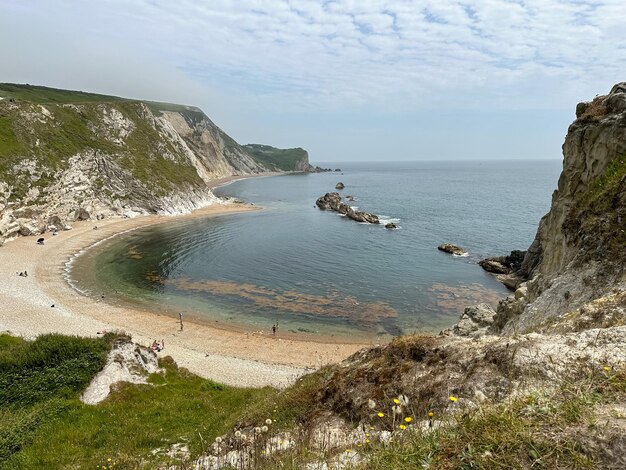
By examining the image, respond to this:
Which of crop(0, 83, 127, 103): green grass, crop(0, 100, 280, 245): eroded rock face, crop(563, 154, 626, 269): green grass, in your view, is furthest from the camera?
crop(0, 83, 127, 103): green grass

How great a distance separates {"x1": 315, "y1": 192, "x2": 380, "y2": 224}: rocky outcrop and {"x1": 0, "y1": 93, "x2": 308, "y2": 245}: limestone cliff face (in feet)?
116

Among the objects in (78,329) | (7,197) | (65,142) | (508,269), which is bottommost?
(78,329)

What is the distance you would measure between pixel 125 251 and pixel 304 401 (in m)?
59.3

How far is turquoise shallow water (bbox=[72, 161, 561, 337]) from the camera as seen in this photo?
40.5 metres

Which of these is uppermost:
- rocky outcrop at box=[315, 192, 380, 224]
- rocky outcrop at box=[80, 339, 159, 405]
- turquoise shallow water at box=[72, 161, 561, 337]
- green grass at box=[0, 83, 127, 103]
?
green grass at box=[0, 83, 127, 103]

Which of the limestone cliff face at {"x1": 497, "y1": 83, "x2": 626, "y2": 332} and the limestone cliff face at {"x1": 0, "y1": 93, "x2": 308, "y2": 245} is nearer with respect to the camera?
the limestone cliff face at {"x1": 497, "y1": 83, "x2": 626, "y2": 332}

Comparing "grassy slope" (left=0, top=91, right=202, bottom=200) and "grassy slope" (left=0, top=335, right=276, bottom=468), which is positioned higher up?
"grassy slope" (left=0, top=91, right=202, bottom=200)

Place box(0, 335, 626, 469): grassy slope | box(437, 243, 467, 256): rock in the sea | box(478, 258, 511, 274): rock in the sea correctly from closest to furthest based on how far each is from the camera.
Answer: box(0, 335, 626, 469): grassy slope < box(478, 258, 511, 274): rock in the sea < box(437, 243, 467, 256): rock in the sea

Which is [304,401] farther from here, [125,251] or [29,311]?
[125,251]

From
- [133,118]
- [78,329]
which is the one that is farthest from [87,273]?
[133,118]

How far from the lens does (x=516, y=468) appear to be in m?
3.96

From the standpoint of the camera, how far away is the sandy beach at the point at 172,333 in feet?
95.6

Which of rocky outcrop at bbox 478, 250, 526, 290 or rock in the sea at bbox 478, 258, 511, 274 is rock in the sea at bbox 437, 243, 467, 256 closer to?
rocky outcrop at bbox 478, 250, 526, 290

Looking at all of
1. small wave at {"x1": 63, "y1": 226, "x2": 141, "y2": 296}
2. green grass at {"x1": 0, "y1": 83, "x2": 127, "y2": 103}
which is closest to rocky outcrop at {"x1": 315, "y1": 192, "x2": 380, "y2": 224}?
small wave at {"x1": 63, "y1": 226, "x2": 141, "y2": 296}
